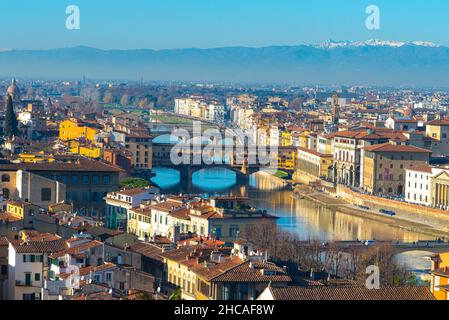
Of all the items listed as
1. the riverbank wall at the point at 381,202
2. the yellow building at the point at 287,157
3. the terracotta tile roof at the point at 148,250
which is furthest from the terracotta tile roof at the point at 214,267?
the yellow building at the point at 287,157

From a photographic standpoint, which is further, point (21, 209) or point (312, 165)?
point (312, 165)

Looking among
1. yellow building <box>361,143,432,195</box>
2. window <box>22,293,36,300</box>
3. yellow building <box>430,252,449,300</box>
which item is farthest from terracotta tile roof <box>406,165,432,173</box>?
window <box>22,293,36,300</box>

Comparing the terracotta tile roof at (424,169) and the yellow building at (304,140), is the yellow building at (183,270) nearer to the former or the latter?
the terracotta tile roof at (424,169)

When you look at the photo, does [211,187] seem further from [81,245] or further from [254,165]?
[81,245]

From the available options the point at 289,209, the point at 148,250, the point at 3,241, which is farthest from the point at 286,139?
the point at 3,241

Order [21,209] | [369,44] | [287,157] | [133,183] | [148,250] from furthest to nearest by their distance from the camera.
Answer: [369,44] → [287,157] → [133,183] → [21,209] → [148,250]

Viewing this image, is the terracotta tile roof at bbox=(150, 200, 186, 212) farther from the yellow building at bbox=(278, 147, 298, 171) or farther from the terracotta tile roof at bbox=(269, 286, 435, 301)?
the yellow building at bbox=(278, 147, 298, 171)

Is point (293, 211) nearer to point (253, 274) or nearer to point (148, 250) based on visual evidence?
point (148, 250)
